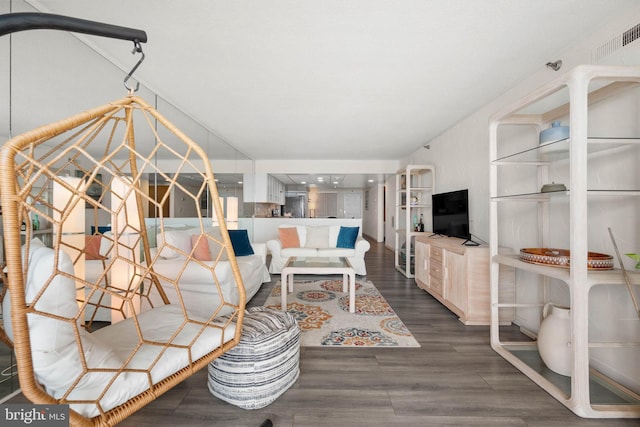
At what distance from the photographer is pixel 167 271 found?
8.99ft

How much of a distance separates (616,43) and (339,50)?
1.82 m

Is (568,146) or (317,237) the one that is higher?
(568,146)

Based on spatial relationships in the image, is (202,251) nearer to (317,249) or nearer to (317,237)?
(317,249)

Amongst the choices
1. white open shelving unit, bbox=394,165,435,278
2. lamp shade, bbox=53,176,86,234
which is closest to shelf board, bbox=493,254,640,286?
lamp shade, bbox=53,176,86,234

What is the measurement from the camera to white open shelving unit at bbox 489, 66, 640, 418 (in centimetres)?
155

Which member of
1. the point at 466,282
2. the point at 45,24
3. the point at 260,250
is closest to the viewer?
the point at 45,24

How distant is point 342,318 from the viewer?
2898 mm

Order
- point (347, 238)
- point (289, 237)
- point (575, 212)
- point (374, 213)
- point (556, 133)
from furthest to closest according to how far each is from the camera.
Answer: point (374, 213)
point (289, 237)
point (347, 238)
point (556, 133)
point (575, 212)

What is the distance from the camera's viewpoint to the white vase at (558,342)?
185 centimetres

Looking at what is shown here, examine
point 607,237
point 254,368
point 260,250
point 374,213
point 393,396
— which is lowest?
point 393,396

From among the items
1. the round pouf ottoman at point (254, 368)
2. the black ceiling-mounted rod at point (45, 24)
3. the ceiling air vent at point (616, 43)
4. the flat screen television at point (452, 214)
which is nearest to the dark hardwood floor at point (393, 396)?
the round pouf ottoman at point (254, 368)

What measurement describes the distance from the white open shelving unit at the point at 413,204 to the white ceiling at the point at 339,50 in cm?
132

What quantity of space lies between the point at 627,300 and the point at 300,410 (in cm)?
212

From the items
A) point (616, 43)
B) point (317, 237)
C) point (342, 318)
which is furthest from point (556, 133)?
point (317, 237)
